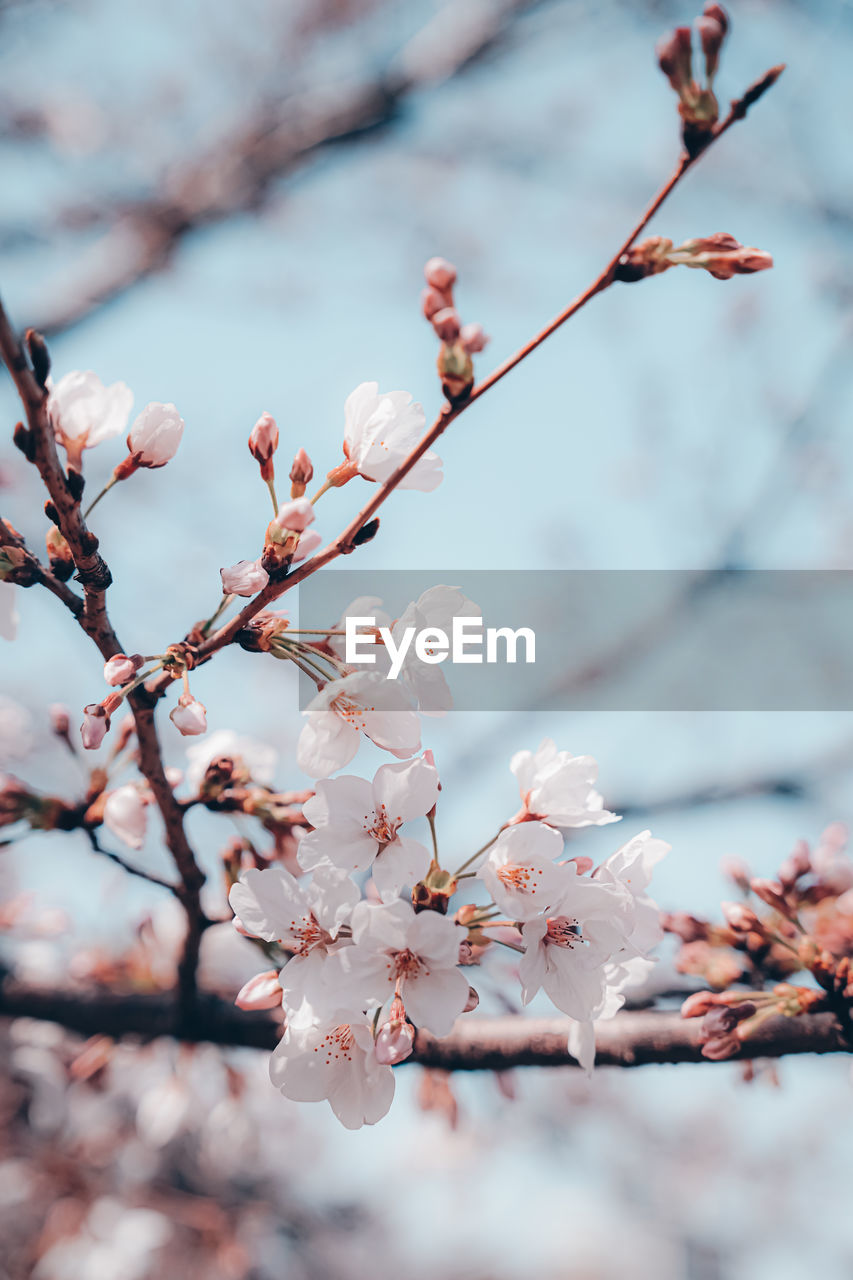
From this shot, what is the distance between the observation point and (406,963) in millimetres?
947

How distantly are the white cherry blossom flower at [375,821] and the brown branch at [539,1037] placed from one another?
19.5 inches

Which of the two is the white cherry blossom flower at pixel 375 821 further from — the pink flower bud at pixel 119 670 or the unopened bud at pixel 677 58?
the unopened bud at pixel 677 58

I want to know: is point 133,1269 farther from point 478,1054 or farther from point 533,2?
point 533,2

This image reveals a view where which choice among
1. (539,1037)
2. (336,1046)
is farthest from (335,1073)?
(539,1037)

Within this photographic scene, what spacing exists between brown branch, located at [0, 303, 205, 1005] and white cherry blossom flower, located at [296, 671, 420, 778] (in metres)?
0.21

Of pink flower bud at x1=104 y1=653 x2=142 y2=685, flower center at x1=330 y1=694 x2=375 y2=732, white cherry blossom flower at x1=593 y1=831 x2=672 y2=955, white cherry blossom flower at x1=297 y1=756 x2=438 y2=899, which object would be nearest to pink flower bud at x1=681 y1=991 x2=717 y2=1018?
white cherry blossom flower at x1=593 y1=831 x2=672 y2=955

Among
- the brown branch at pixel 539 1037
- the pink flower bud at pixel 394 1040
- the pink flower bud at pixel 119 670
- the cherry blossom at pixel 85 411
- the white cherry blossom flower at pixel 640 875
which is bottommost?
the brown branch at pixel 539 1037

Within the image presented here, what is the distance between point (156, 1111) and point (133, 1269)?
223 centimetres

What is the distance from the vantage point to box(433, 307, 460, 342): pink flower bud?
2.61 ft

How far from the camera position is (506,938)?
1091 millimetres

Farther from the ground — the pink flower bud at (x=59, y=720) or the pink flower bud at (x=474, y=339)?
the pink flower bud at (x=474, y=339)

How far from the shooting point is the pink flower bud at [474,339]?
0.80 m

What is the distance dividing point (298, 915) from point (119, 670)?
0.40m

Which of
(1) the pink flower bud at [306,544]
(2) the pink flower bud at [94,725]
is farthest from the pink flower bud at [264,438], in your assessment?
(2) the pink flower bud at [94,725]
